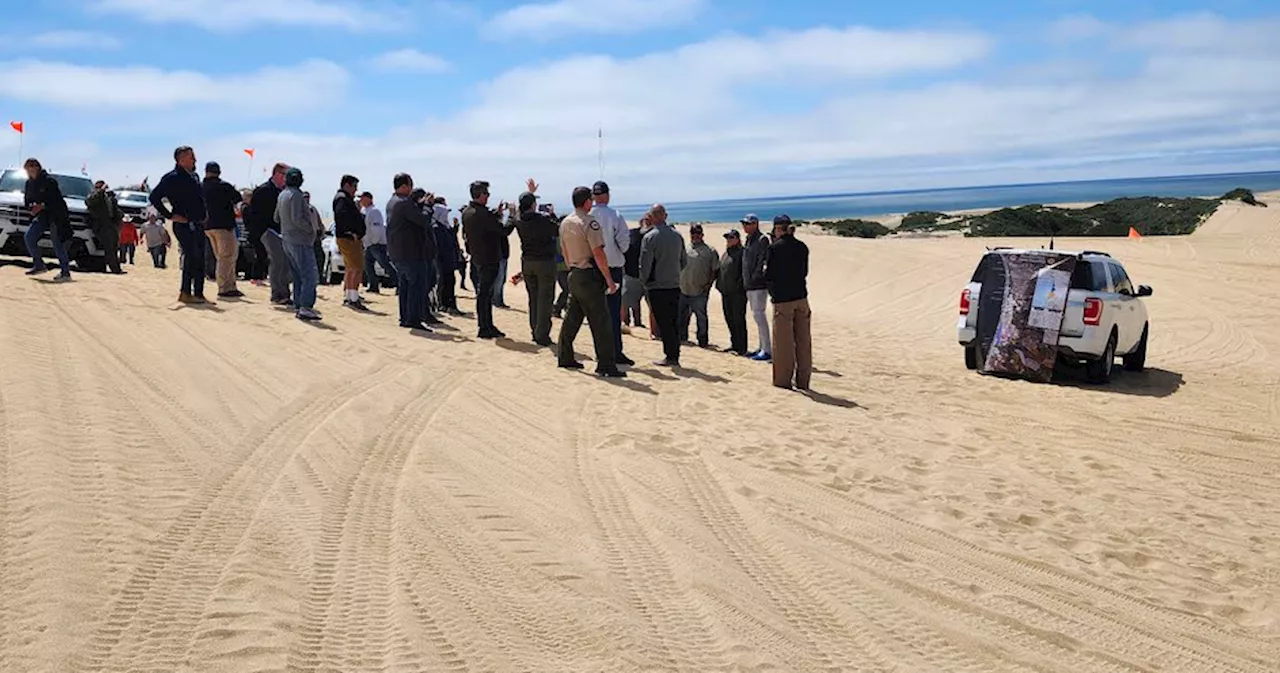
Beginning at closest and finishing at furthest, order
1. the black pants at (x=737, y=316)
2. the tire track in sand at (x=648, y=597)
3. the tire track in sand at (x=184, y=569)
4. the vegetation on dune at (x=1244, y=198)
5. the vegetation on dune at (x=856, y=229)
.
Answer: the tire track in sand at (x=184, y=569), the tire track in sand at (x=648, y=597), the black pants at (x=737, y=316), the vegetation on dune at (x=856, y=229), the vegetation on dune at (x=1244, y=198)

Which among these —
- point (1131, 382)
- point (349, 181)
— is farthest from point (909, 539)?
point (349, 181)

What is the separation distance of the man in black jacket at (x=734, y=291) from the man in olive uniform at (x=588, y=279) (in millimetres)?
3663

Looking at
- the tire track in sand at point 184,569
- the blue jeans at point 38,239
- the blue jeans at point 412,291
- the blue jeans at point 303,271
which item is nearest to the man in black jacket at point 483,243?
the blue jeans at point 412,291

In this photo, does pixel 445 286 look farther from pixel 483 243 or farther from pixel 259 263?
pixel 259 263

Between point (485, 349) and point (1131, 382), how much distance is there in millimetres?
8308

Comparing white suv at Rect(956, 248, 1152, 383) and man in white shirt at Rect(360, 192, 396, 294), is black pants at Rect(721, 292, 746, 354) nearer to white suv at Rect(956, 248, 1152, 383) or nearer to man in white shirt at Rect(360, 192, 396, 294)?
white suv at Rect(956, 248, 1152, 383)

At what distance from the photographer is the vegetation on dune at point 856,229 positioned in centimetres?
Answer: 4425

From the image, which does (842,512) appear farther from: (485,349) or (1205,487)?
(485,349)

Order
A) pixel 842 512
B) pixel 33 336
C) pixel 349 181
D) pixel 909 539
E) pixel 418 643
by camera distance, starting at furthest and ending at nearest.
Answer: pixel 349 181 → pixel 33 336 → pixel 842 512 → pixel 909 539 → pixel 418 643

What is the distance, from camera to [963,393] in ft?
39.4

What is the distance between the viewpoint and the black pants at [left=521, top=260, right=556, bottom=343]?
11.9 metres

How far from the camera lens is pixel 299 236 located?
41.3 feet

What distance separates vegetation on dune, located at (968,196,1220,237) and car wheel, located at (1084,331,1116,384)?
92.1 feet

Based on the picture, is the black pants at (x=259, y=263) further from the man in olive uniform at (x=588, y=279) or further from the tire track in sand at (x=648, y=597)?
the tire track in sand at (x=648, y=597)
